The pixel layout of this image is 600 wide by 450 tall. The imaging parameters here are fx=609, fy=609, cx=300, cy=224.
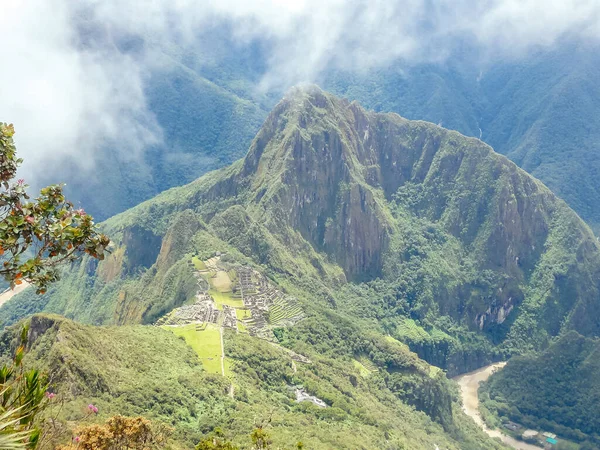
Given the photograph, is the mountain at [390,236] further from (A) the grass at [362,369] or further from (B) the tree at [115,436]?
(B) the tree at [115,436]

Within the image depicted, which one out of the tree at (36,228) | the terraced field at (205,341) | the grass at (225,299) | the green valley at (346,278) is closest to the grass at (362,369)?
the green valley at (346,278)

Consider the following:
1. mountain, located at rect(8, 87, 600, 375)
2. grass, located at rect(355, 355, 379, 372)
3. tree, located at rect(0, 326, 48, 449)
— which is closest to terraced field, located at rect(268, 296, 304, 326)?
grass, located at rect(355, 355, 379, 372)

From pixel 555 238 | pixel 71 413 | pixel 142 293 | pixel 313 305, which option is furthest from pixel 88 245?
pixel 555 238

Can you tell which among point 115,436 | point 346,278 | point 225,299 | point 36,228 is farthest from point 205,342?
point 346,278

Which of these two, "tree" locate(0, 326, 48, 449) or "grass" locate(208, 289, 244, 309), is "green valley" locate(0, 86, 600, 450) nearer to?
"grass" locate(208, 289, 244, 309)

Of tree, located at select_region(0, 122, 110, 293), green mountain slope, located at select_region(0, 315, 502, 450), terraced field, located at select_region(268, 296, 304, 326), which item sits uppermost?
terraced field, located at select_region(268, 296, 304, 326)

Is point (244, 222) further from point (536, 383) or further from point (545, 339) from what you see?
point (545, 339)
